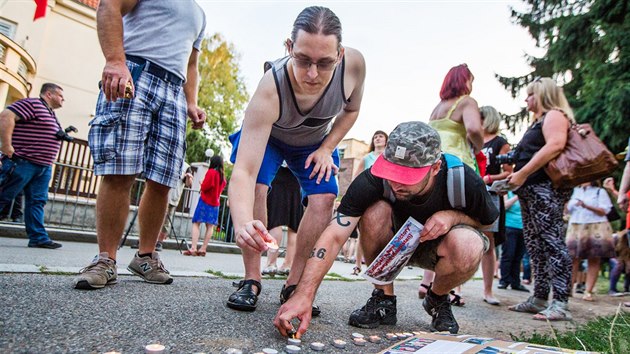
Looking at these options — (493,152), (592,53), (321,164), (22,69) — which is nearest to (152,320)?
(321,164)

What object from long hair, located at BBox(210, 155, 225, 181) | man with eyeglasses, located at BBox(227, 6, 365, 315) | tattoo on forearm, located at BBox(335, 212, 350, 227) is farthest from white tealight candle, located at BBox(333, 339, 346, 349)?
long hair, located at BBox(210, 155, 225, 181)

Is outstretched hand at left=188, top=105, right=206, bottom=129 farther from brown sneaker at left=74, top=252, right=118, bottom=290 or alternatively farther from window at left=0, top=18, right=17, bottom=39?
window at left=0, top=18, right=17, bottom=39

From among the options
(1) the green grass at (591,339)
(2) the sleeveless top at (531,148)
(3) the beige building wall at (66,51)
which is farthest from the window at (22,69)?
(1) the green grass at (591,339)

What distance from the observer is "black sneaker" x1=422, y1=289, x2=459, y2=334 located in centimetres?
248

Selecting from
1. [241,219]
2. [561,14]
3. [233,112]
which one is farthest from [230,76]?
[241,219]

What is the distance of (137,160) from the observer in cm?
266

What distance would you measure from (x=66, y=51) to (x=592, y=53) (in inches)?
743

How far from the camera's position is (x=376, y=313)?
2.49 m

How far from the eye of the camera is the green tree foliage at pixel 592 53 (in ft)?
30.9

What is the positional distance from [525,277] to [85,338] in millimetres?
9330

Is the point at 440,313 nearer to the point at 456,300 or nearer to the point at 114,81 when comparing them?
the point at 456,300

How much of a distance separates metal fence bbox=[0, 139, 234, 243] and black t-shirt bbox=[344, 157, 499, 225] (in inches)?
230

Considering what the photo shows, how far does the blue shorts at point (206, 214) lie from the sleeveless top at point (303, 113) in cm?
498

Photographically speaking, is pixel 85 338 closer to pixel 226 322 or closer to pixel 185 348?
pixel 185 348
